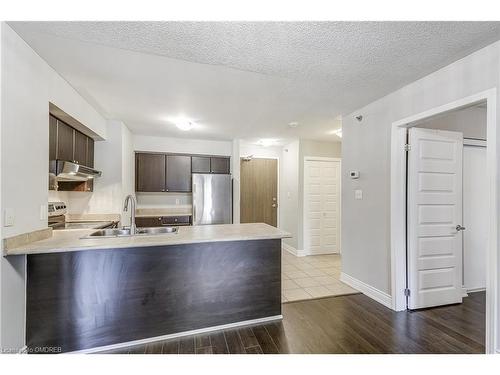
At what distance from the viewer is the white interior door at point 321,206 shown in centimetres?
509

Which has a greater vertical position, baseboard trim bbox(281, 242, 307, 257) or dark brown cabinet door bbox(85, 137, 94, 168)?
dark brown cabinet door bbox(85, 137, 94, 168)

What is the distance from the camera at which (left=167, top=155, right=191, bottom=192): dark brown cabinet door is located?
4.91 meters

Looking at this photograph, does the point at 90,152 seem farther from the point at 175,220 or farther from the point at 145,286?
the point at 145,286

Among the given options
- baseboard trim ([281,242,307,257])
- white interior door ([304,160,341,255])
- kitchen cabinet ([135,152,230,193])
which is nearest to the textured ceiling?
kitchen cabinet ([135,152,230,193])

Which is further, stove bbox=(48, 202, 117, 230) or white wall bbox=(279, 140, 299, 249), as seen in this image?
white wall bbox=(279, 140, 299, 249)

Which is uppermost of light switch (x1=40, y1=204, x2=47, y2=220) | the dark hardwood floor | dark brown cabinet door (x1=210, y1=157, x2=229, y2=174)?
dark brown cabinet door (x1=210, y1=157, x2=229, y2=174)

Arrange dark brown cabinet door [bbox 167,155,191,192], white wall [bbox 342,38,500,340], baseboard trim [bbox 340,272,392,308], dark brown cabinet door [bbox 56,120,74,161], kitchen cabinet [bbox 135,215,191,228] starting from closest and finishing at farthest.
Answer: white wall [bbox 342,38,500,340], dark brown cabinet door [bbox 56,120,74,161], baseboard trim [bbox 340,272,392,308], kitchen cabinet [bbox 135,215,191,228], dark brown cabinet door [bbox 167,155,191,192]

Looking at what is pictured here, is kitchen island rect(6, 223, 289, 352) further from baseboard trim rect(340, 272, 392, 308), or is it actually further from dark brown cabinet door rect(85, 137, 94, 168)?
dark brown cabinet door rect(85, 137, 94, 168)

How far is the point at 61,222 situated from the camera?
3.26 meters

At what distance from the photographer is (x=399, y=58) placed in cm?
202

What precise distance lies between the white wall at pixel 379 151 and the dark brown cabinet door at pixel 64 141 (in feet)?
11.8

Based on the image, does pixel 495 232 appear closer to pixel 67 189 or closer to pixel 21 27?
pixel 21 27

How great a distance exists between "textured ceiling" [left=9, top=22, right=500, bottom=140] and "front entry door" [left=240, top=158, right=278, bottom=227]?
267 centimetres

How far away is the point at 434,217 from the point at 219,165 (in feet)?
12.6
